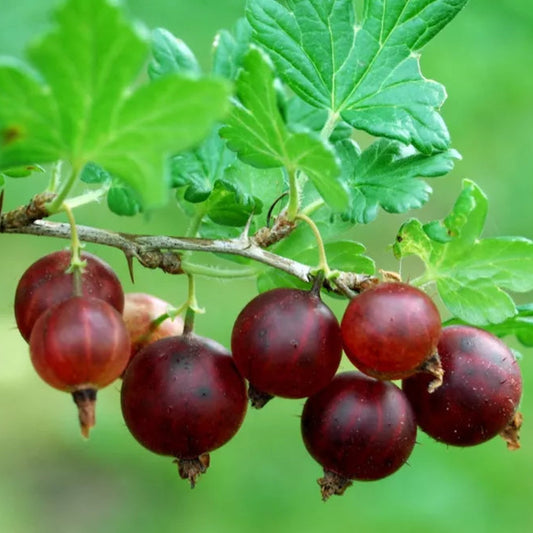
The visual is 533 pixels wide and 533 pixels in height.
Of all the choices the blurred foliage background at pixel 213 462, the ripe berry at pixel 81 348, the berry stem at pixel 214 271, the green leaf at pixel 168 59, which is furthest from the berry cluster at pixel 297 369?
the blurred foliage background at pixel 213 462

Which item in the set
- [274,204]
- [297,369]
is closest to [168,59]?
[274,204]

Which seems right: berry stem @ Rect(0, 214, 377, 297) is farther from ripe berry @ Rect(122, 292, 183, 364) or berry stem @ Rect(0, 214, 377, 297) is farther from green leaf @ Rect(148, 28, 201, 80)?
green leaf @ Rect(148, 28, 201, 80)

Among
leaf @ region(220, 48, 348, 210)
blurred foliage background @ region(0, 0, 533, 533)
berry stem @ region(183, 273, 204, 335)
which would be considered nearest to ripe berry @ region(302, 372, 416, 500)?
berry stem @ region(183, 273, 204, 335)

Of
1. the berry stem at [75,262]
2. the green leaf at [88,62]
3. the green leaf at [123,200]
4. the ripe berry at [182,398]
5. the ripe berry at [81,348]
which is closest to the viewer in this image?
the green leaf at [88,62]

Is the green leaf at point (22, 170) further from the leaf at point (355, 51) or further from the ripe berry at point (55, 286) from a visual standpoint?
the leaf at point (355, 51)

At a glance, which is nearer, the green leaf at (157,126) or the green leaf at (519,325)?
the green leaf at (157,126)

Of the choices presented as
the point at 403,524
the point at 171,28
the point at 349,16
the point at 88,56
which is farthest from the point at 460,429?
the point at 171,28

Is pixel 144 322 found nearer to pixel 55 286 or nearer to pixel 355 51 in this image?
pixel 55 286
